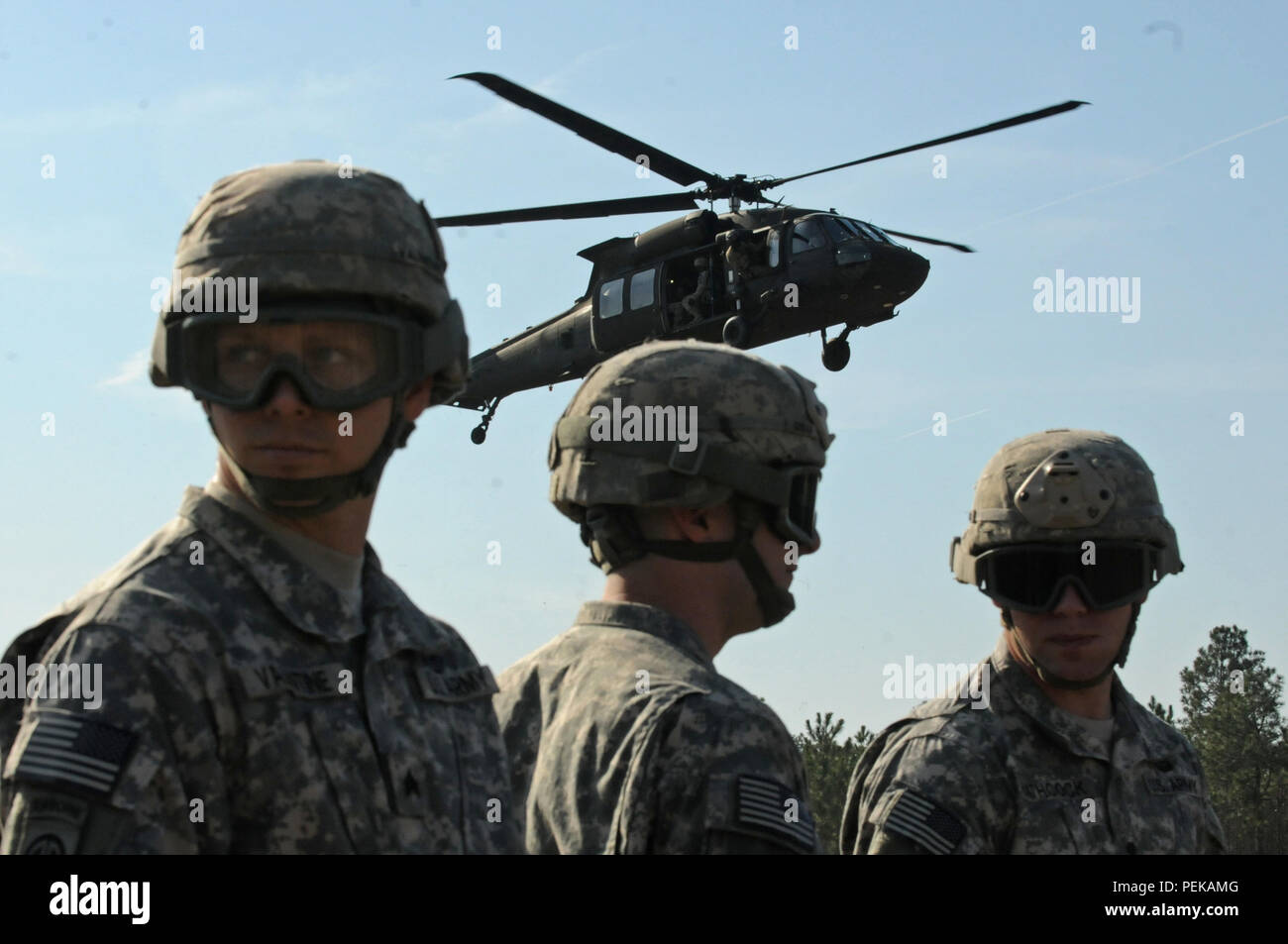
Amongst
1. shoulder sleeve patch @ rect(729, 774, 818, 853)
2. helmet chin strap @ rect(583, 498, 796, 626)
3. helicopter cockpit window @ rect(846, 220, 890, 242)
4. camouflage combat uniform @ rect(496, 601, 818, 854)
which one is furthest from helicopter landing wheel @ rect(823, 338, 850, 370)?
shoulder sleeve patch @ rect(729, 774, 818, 853)

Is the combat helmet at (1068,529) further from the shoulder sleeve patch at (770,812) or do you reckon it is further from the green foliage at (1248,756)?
the green foliage at (1248,756)

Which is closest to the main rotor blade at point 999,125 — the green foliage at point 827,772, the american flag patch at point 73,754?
the green foliage at point 827,772

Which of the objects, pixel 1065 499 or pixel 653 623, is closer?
pixel 653 623

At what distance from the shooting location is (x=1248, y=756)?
123 feet

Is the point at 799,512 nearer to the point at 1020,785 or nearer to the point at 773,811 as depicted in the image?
the point at 773,811

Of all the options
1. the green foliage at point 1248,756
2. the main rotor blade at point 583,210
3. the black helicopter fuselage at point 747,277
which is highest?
the main rotor blade at point 583,210

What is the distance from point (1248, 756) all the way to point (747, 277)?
19.9m

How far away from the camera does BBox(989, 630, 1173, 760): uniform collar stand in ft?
20.4

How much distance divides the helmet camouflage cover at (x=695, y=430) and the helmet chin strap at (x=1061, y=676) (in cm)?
176

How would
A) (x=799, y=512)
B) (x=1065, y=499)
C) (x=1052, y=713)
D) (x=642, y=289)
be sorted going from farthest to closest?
(x=642, y=289) → (x=1065, y=499) → (x=1052, y=713) → (x=799, y=512)

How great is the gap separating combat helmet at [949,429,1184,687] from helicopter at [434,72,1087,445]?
1483 cm

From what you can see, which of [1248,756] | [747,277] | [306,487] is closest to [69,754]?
A: [306,487]

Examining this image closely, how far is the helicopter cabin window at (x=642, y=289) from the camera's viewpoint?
77.2ft
